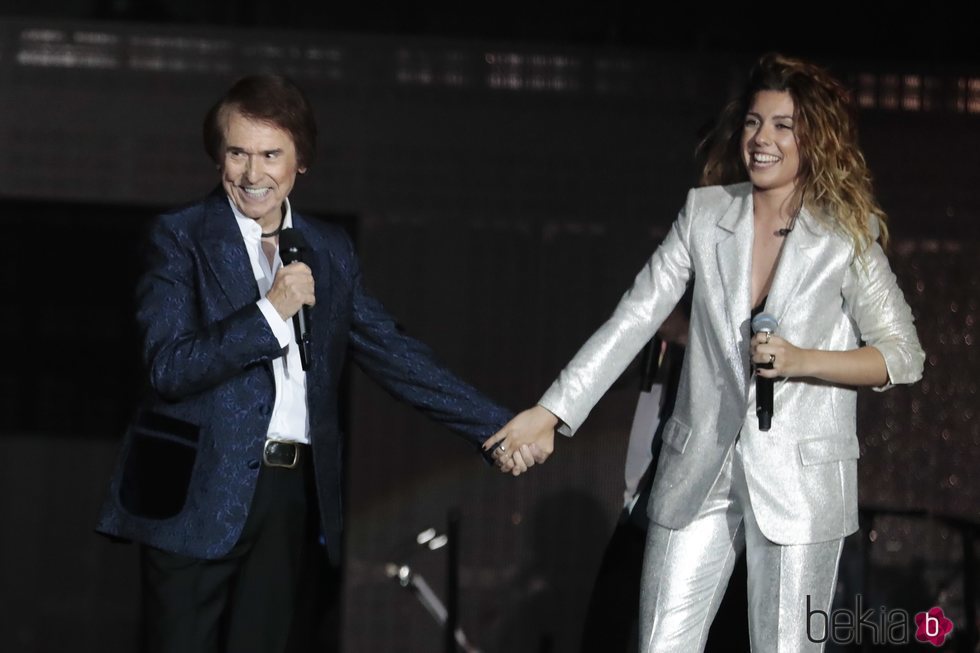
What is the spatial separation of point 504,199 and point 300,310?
8.28 feet

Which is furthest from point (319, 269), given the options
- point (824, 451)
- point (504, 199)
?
point (504, 199)

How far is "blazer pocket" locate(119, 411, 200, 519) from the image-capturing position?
10.1 feet

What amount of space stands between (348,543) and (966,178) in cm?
266

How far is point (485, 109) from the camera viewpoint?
18.0 ft

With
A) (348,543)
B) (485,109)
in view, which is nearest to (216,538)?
(348,543)

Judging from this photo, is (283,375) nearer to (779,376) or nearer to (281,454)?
(281,454)

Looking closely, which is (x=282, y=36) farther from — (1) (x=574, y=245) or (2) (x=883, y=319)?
(2) (x=883, y=319)

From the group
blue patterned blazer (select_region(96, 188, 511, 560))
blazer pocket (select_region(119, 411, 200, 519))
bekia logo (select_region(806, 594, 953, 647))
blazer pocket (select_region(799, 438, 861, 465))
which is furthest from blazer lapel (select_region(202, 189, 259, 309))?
bekia logo (select_region(806, 594, 953, 647))

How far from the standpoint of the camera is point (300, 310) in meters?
3.06

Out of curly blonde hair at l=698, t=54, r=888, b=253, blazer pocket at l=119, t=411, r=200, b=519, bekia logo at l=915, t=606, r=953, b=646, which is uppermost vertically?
curly blonde hair at l=698, t=54, r=888, b=253

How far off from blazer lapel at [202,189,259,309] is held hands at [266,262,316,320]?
0.48 ft

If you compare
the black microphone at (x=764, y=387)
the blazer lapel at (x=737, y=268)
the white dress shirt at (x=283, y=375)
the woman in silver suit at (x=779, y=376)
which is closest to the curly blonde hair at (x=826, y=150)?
the woman in silver suit at (x=779, y=376)

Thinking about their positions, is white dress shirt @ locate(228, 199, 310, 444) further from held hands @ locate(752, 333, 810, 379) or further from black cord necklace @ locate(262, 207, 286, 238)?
held hands @ locate(752, 333, 810, 379)

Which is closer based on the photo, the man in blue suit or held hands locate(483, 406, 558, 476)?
the man in blue suit
